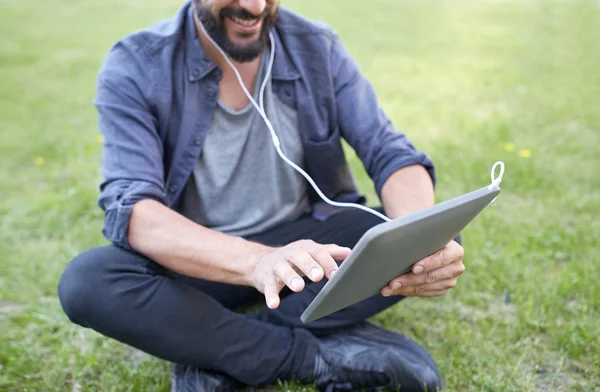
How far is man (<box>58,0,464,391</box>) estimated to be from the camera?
193 centimetres

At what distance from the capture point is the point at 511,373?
2.10 meters

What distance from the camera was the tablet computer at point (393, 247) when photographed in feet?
4.41

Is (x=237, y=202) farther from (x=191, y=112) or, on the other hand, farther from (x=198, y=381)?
(x=198, y=381)

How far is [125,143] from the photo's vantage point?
6.77ft

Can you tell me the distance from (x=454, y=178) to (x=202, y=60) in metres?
1.69

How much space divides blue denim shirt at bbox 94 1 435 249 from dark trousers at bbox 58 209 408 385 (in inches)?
4.9

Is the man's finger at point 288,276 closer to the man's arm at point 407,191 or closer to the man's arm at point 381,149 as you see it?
the man's arm at point 381,149

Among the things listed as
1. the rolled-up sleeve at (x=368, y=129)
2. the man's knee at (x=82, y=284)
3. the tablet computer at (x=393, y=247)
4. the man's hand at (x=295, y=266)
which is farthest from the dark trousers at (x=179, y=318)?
the tablet computer at (x=393, y=247)

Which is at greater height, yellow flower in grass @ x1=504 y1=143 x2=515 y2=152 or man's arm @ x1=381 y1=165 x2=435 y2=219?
man's arm @ x1=381 y1=165 x2=435 y2=219

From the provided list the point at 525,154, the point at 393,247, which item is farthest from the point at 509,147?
the point at 393,247

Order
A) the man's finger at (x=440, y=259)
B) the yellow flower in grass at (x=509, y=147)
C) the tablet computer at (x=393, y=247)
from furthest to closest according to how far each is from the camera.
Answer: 1. the yellow flower in grass at (x=509, y=147)
2. the man's finger at (x=440, y=259)
3. the tablet computer at (x=393, y=247)

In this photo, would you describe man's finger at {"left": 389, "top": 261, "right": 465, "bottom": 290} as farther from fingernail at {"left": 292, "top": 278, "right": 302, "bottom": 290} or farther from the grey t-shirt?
the grey t-shirt

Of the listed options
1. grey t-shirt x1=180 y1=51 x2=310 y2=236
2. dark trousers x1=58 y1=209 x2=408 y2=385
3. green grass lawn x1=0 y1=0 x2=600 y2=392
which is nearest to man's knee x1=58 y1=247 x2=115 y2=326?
dark trousers x1=58 y1=209 x2=408 y2=385

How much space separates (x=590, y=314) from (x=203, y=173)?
4.55 ft
